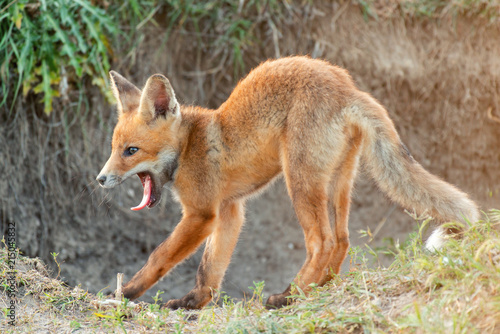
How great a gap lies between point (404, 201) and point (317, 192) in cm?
59

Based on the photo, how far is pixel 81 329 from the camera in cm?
333

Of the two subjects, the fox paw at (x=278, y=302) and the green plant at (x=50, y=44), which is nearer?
the fox paw at (x=278, y=302)

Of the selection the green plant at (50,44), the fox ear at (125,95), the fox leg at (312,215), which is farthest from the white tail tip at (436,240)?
the green plant at (50,44)

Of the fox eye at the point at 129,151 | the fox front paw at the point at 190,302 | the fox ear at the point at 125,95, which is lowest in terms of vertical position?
the fox front paw at the point at 190,302

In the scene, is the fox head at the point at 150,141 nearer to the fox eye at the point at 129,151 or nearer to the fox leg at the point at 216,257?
the fox eye at the point at 129,151

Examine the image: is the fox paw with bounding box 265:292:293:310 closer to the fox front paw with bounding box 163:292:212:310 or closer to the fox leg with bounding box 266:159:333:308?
the fox leg with bounding box 266:159:333:308

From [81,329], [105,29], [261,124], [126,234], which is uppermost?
[105,29]

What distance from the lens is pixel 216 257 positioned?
4285 mm

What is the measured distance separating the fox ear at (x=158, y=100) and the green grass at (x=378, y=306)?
1421 millimetres

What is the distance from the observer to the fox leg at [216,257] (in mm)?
4102

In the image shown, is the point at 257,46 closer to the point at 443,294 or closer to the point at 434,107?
the point at 434,107

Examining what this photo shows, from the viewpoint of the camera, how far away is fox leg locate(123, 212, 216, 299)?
3771 mm

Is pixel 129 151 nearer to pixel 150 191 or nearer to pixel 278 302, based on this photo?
pixel 150 191

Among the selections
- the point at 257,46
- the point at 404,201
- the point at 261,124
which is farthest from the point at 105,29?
the point at 404,201
